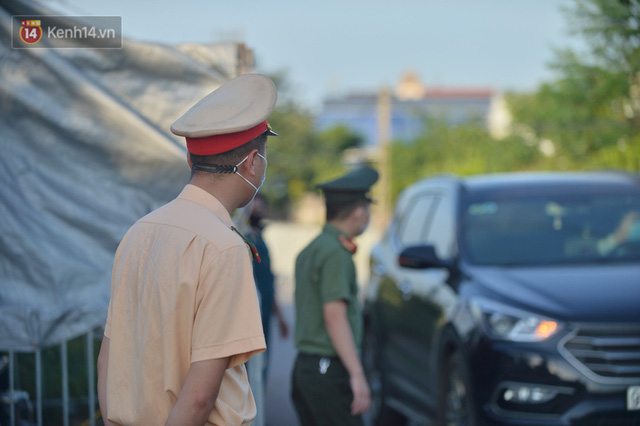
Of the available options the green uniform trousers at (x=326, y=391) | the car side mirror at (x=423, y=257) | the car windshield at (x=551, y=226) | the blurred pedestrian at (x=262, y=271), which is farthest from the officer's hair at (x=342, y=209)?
the car windshield at (x=551, y=226)

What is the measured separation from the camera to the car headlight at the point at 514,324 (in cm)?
483

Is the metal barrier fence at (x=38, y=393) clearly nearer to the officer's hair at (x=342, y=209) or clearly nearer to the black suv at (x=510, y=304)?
the officer's hair at (x=342, y=209)

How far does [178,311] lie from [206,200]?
336mm

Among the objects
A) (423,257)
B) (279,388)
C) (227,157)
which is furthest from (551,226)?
(227,157)

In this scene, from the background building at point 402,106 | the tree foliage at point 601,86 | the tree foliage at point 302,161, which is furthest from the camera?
the background building at point 402,106

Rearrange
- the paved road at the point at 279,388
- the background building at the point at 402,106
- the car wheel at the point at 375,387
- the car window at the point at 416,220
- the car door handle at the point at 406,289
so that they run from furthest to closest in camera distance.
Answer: the background building at the point at 402,106 → the paved road at the point at 279,388 → the car window at the point at 416,220 → the car wheel at the point at 375,387 → the car door handle at the point at 406,289

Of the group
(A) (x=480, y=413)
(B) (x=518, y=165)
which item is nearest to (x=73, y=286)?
(A) (x=480, y=413)

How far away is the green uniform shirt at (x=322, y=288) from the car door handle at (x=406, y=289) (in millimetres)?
1966

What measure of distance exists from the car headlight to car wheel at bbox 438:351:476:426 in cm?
31

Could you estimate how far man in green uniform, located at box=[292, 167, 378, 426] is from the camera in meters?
4.25

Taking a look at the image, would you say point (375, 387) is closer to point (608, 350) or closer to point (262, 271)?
point (262, 271)

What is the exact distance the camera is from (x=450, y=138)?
56312mm

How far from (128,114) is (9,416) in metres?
1.70

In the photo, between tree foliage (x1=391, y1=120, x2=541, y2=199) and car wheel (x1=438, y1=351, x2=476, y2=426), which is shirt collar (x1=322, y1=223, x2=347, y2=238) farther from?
tree foliage (x1=391, y1=120, x2=541, y2=199)
